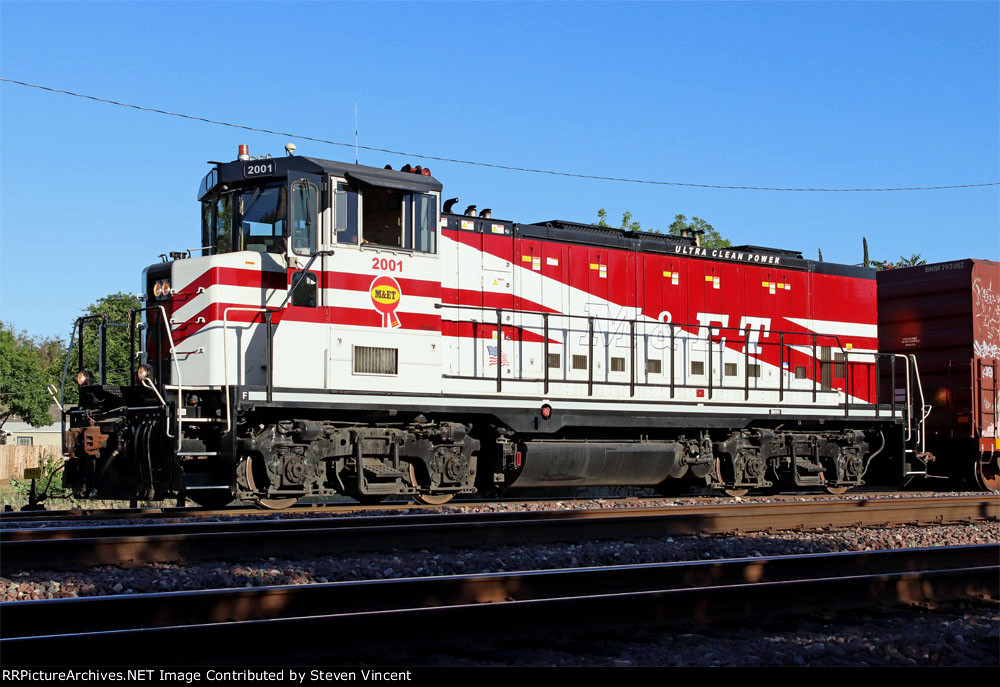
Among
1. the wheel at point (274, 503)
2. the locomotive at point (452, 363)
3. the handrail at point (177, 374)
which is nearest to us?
the handrail at point (177, 374)

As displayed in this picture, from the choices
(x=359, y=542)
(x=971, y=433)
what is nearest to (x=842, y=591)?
(x=359, y=542)

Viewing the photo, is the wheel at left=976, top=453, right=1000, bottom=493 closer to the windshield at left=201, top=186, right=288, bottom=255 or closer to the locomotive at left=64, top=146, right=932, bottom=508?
the locomotive at left=64, top=146, right=932, bottom=508

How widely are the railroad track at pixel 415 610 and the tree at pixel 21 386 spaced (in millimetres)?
58968

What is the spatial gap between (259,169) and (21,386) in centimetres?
5501

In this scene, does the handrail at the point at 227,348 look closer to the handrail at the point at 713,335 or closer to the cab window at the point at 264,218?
the cab window at the point at 264,218

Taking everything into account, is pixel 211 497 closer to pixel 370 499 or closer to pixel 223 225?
pixel 370 499

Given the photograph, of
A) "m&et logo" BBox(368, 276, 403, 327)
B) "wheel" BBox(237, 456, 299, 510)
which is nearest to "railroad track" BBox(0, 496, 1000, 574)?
"wheel" BBox(237, 456, 299, 510)

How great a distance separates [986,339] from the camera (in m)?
16.4

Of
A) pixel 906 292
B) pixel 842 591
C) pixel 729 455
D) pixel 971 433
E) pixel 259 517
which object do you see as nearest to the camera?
pixel 842 591

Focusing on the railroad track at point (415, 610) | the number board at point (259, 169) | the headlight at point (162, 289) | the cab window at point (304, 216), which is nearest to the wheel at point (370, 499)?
the cab window at point (304, 216)

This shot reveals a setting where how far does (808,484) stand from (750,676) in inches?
427

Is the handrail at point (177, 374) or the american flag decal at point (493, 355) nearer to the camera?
the handrail at point (177, 374)

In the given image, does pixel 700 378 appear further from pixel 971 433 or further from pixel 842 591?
pixel 842 591

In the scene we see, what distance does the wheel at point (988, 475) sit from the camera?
645 inches
